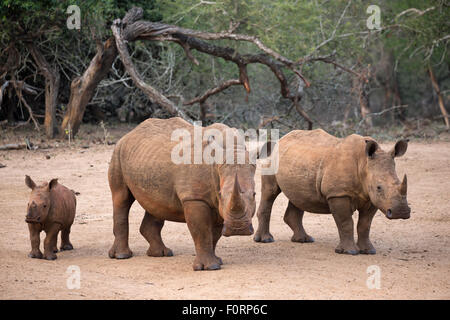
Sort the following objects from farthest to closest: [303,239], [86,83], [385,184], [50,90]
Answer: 1. [50,90]
2. [86,83]
3. [303,239]
4. [385,184]

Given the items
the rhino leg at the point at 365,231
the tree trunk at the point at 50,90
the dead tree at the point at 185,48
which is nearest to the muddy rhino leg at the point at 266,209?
the rhino leg at the point at 365,231

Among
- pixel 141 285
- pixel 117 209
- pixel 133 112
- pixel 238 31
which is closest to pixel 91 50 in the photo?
pixel 133 112

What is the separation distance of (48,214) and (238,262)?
88.2 inches

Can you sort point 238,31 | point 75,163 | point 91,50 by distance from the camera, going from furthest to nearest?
point 91,50, point 238,31, point 75,163

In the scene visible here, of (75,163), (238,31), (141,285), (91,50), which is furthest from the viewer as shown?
(91,50)

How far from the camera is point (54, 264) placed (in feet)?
23.0

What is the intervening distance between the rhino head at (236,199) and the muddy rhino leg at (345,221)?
1818mm

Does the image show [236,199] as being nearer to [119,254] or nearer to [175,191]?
[175,191]

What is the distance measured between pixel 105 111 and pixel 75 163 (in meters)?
8.04

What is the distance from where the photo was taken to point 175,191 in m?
6.86

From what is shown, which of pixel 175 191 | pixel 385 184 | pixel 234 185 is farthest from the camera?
pixel 385 184

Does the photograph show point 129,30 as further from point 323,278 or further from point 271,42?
point 323,278

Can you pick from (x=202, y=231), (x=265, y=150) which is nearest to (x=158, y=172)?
(x=202, y=231)

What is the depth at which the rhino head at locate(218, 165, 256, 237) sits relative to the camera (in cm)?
580
